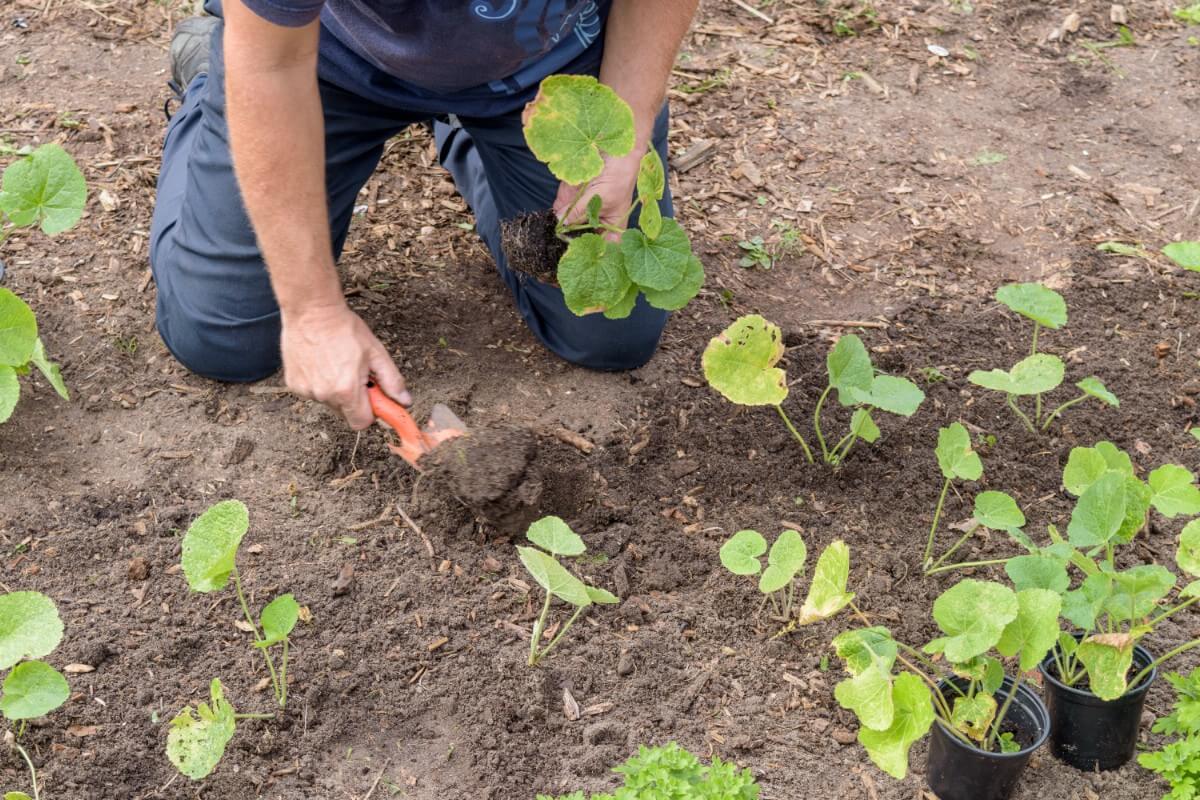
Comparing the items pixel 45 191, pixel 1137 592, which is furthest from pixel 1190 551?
pixel 45 191

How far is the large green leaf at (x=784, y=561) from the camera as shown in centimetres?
202

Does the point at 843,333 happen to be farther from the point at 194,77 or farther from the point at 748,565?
the point at 194,77

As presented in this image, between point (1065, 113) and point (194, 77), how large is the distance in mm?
2598

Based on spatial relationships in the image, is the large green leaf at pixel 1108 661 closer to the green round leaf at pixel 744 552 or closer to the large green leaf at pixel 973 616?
the large green leaf at pixel 973 616

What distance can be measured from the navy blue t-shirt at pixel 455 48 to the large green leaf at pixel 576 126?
42 cm

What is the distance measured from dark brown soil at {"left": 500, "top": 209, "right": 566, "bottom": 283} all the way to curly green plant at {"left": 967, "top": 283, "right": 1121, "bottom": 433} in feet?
2.95

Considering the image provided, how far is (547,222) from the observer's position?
2.56 meters

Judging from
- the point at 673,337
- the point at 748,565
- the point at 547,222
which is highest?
the point at 547,222

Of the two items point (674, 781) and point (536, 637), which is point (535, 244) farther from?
point (674, 781)

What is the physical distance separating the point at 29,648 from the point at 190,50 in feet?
6.35

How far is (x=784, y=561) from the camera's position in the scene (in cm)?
204

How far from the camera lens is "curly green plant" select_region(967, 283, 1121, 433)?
235 cm

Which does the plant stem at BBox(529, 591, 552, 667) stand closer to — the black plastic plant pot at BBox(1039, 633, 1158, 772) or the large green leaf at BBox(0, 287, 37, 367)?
the black plastic plant pot at BBox(1039, 633, 1158, 772)

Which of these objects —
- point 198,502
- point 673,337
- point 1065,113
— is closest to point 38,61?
point 198,502
